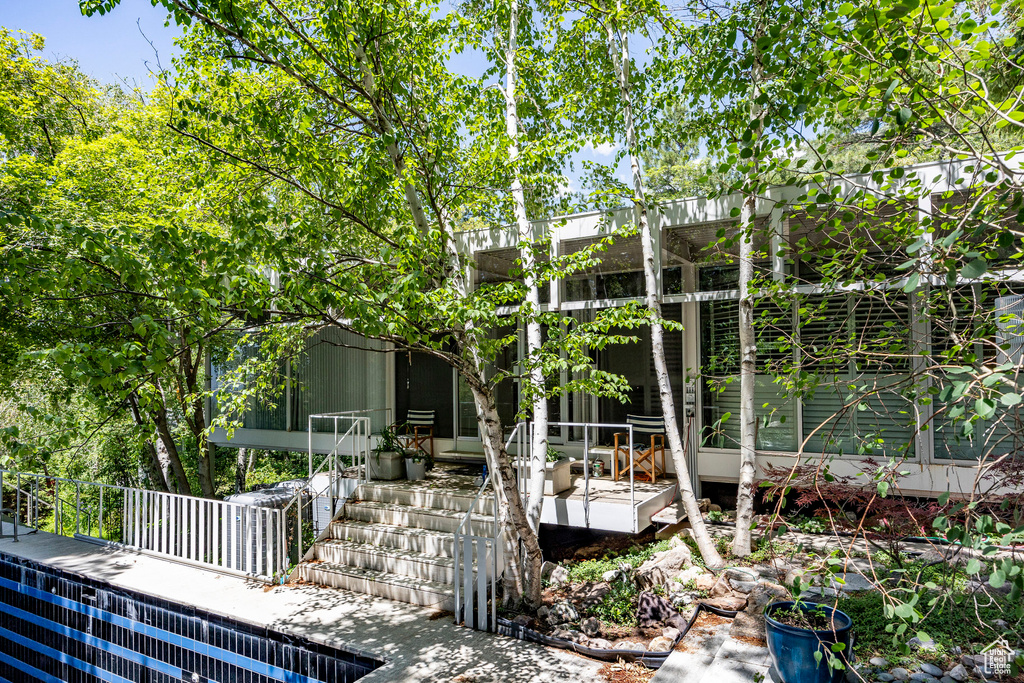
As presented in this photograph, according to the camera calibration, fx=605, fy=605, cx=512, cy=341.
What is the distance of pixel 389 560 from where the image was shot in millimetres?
6238

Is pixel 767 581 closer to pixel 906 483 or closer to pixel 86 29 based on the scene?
pixel 906 483

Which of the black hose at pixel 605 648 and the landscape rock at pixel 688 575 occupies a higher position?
the landscape rock at pixel 688 575

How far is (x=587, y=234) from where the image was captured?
7.60 m

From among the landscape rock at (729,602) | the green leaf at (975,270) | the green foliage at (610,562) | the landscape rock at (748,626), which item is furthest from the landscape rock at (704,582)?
the green leaf at (975,270)

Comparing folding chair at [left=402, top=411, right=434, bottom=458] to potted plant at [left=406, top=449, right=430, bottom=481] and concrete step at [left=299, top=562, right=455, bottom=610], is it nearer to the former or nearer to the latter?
potted plant at [left=406, top=449, right=430, bottom=481]

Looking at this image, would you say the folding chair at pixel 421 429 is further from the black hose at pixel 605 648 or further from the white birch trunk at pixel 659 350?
the black hose at pixel 605 648

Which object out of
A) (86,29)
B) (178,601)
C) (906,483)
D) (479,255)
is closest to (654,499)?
(906,483)

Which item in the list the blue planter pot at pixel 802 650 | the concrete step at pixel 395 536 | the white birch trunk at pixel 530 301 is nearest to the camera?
the blue planter pot at pixel 802 650

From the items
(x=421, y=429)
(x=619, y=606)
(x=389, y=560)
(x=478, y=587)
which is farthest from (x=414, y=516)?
(x=421, y=429)

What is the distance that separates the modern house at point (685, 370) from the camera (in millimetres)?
6578

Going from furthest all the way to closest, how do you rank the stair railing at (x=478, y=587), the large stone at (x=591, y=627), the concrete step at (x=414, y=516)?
the concrete step at (x=414, y=516) → the stair railing at (x=478, y=587) → the large stone at (x=591, y=627)

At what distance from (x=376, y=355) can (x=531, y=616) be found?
6.32 meters

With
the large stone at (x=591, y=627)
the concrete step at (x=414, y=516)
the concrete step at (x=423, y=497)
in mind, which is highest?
the concrete step at (x=423, y=497)

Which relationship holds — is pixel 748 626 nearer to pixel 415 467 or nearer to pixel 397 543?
pixel 397 543
